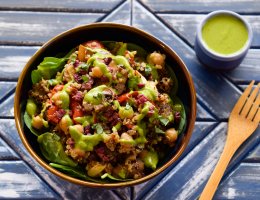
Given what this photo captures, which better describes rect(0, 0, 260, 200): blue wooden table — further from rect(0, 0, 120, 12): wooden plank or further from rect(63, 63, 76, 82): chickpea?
rect(63, 63, 76, 82): chickpea

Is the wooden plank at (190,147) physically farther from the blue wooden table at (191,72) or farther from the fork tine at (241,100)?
the fork tine at (241,100)

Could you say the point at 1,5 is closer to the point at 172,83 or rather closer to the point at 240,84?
the point at 172,83

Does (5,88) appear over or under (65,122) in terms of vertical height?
under

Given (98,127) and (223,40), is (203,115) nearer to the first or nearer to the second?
(223,40)

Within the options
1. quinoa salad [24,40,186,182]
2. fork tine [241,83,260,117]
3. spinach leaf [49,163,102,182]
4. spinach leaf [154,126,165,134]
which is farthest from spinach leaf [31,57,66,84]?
fork tine [241,83,260,117]

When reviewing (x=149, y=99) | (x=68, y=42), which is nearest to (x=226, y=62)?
(x=149, y=99)

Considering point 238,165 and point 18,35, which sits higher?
point 18,35

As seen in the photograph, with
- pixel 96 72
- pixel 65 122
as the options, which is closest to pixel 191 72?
pixel 96 72
